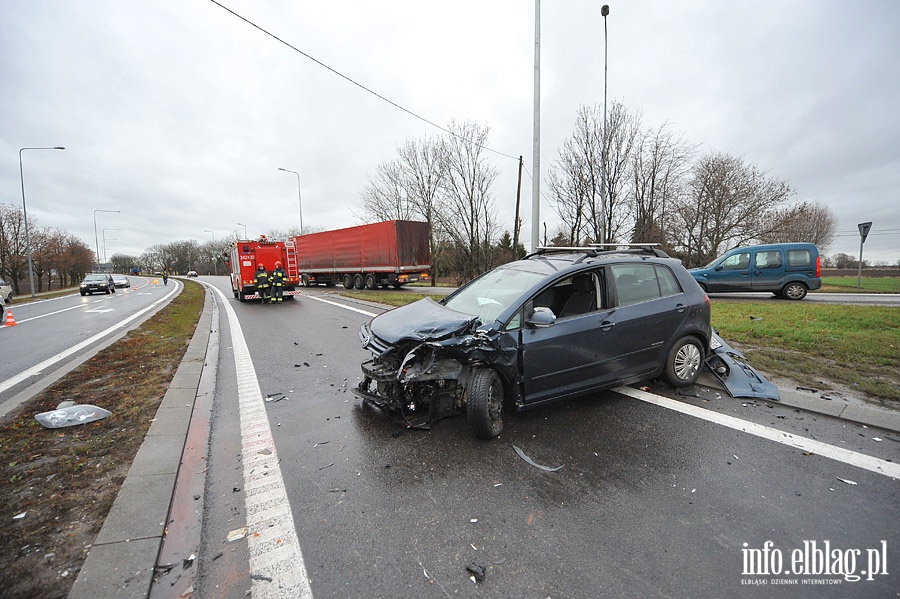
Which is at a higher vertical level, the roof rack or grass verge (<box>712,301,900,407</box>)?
the roof rack

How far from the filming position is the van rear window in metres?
12.7

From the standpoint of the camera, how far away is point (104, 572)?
77.4 inches

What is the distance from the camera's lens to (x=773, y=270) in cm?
1298

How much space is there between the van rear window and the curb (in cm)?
1686

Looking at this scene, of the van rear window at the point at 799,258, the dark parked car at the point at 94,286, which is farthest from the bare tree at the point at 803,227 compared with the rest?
the dark parked car at the point at 94,286

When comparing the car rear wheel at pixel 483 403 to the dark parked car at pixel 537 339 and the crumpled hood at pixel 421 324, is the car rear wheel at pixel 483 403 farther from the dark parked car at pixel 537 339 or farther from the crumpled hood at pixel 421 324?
the crumpled hood at pixel 421 324

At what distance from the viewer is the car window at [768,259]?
12914 millimetres

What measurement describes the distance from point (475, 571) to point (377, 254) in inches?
797

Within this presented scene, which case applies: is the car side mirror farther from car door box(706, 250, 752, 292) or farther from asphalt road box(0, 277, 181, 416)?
car door box(706, 250, 752, 292)

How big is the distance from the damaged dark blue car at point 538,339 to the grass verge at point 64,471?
6.72ft

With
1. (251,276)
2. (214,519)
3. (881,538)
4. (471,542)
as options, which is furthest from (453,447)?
(251,276)

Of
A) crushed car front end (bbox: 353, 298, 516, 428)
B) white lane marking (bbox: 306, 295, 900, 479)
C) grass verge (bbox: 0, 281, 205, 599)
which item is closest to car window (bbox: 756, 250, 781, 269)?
white lane marking (bbox: 306, 295, 900, 479)

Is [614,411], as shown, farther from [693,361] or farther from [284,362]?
[284,362]

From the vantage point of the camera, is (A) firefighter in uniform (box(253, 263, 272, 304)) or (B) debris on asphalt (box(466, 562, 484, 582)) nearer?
(B) debris on asphalt (box(466, 562, 484, 582))
